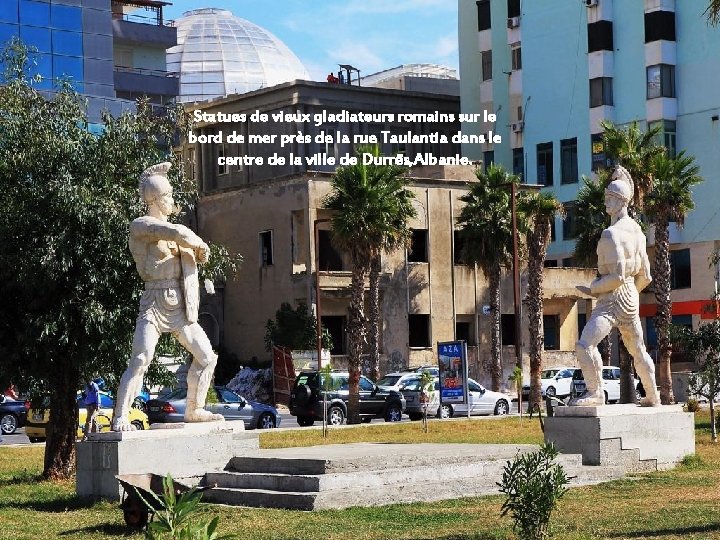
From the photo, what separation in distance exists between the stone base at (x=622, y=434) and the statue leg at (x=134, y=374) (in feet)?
17.4

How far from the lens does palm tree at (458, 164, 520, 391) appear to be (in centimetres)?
5331

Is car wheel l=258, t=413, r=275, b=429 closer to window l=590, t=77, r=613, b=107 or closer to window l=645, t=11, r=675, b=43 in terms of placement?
window l=590, t=77, r=613, b=107

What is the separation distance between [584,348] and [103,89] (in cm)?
4847

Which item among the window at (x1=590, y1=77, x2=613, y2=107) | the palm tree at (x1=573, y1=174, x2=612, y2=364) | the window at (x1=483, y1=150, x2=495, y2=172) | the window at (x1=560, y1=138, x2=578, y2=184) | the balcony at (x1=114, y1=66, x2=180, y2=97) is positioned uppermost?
the balcony at (x1=114, y1=66, x2=180, y2=97)

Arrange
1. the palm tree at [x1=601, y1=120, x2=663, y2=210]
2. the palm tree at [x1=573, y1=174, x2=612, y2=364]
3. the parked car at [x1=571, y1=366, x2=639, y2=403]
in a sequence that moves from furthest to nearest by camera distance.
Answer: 1. the palm tree at [x1=573, y1=174, x2=612, y2=364]
2. the parked car at [x1=571, y1=366, x2=639, y2=403]
3. the palm tree at [x1=601, y1=120, x2=663, y2=210]

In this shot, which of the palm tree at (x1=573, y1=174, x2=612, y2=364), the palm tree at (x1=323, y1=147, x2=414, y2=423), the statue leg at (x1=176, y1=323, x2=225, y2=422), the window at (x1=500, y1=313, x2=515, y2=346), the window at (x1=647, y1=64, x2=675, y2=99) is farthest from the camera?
the window at (x1=647, y1=64, x2=675, y2=99)

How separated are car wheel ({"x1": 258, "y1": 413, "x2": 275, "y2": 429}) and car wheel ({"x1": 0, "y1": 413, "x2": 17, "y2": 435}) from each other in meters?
7.00

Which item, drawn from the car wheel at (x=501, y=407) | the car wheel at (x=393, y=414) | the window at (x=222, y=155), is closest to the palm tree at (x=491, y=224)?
the car wheel at (x=501, y=407)

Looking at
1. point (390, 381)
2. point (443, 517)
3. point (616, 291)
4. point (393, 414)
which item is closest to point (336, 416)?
point (393, 414)

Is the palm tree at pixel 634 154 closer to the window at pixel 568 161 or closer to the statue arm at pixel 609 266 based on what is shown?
the window at pixel 568 161

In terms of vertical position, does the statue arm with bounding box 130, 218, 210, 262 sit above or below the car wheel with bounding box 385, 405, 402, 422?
above

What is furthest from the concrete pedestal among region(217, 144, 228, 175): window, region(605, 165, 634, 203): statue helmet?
region(217, 144, 228, 175): window

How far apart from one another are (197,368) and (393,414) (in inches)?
1055

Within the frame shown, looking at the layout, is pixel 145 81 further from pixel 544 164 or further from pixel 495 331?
pixel 495 331
